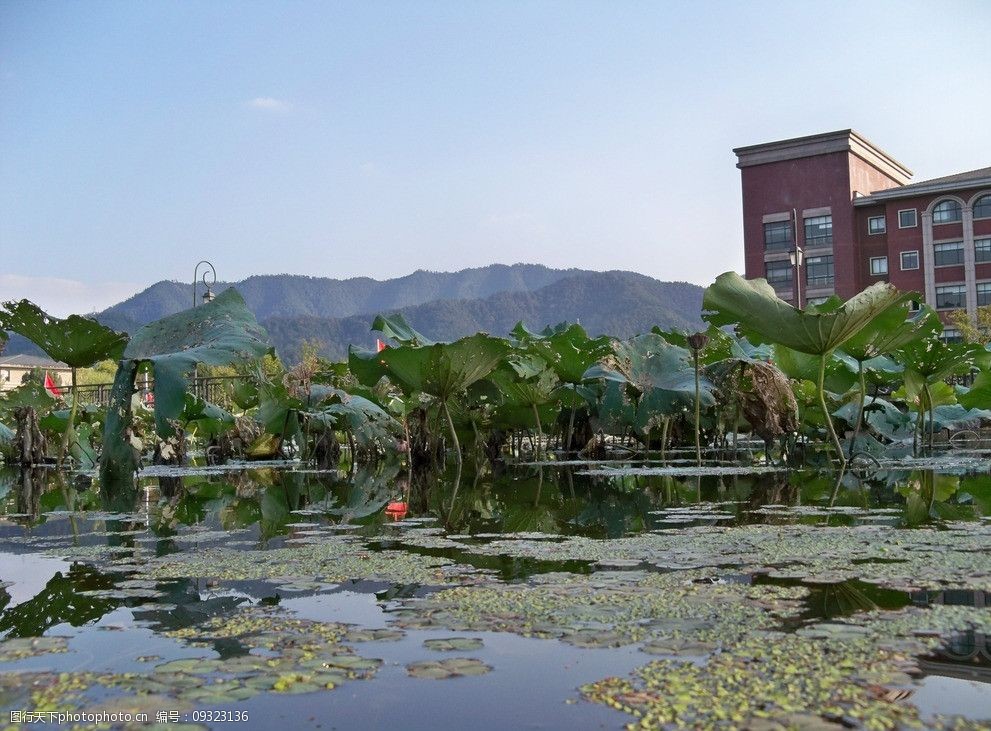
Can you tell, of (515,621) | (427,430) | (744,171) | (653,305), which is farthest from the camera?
(653,305)

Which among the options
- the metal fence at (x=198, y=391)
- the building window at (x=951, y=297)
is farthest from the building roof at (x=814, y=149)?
the metal fence at (x=198, y=391)

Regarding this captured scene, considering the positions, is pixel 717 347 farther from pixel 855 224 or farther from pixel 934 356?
pixel 855 224

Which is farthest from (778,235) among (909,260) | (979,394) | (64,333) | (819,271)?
(64,333)

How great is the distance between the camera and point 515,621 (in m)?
2.08

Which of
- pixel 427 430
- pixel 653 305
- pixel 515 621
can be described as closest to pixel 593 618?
pixel 515 621

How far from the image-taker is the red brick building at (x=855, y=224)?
43.1 m

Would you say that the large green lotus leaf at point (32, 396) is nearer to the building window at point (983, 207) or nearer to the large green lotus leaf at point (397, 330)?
the large green lotus leaf at point (397, 330)

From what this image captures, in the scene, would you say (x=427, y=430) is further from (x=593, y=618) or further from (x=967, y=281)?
(x=967, y=281)

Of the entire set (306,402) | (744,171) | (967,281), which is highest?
(744,171)

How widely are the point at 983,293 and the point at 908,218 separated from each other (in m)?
4.62

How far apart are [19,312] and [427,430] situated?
323 centimetres

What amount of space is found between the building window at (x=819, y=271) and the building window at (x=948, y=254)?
4727 millimetres

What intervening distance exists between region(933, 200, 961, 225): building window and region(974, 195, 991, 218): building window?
708 millimetres

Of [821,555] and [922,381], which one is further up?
[922,381]
